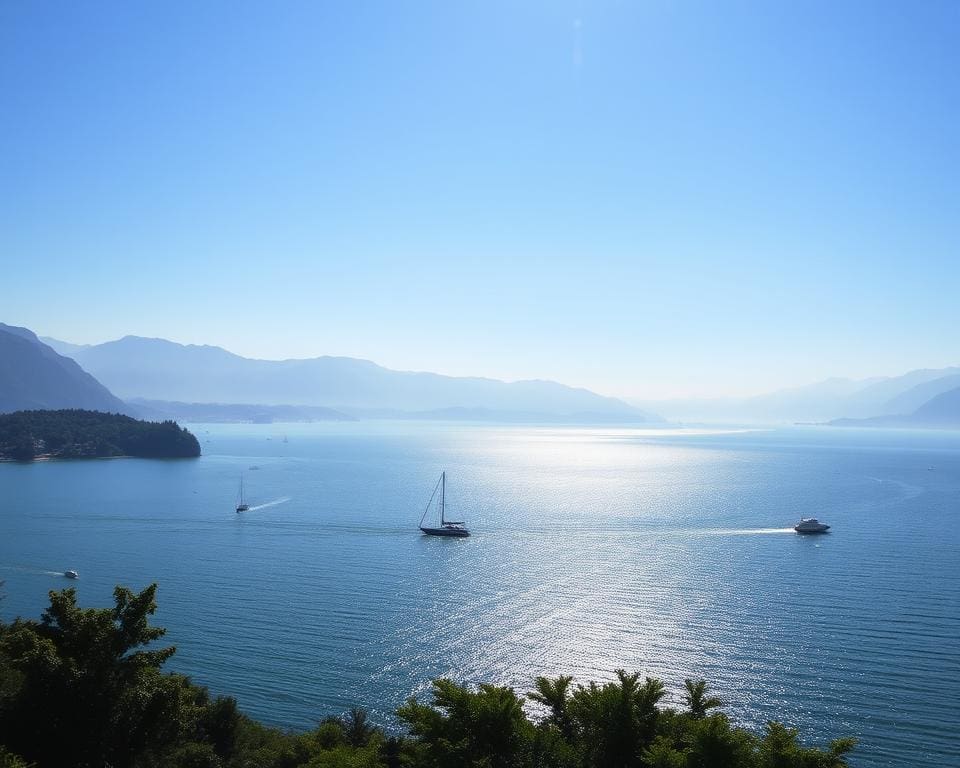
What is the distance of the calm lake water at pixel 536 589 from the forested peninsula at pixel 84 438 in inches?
1770

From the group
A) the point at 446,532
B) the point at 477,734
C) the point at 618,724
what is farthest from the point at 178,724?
the point at 446,532

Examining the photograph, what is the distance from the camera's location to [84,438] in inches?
5664

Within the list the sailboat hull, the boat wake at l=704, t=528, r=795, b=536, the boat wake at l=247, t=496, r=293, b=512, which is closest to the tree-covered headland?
the sailboat hull

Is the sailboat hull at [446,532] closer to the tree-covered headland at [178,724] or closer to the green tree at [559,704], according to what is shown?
the green tree at [559,704]

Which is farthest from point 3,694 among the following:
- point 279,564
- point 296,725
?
point 279,564

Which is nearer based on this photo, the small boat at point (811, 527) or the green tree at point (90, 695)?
the green tree at point (90, 695)

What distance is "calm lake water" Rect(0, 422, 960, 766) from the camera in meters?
29.8

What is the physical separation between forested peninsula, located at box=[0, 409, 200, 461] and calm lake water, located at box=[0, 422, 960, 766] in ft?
148

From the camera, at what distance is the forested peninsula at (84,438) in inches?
5335

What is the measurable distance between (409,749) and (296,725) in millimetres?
8796

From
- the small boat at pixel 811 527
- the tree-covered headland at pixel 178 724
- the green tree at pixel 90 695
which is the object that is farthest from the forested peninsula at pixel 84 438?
the tree-covered headland at pixel 178 724

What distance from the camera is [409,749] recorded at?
20484 mm

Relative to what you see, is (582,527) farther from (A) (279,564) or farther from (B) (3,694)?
(B) (3,694)

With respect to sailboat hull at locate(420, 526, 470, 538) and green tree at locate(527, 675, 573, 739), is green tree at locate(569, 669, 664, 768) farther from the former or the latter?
sailboat hull at locate(420, 526, 470, 538)
